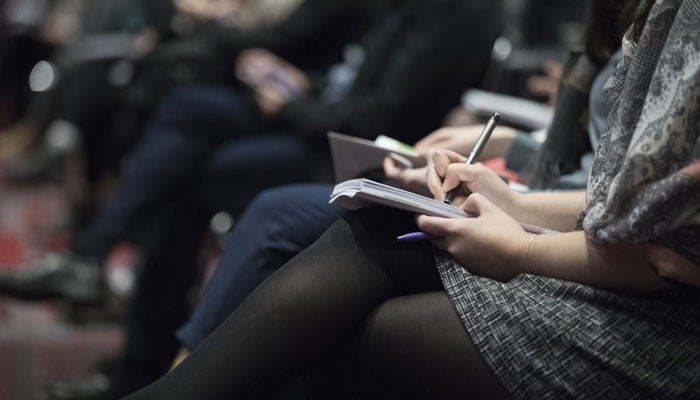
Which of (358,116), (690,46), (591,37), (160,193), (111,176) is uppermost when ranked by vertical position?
(690,46)

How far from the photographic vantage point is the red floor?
2250mm

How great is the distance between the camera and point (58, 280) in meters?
2.58

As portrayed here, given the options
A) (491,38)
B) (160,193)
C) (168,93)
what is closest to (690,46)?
(491,38)

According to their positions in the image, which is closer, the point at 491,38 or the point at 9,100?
the point at 491,38

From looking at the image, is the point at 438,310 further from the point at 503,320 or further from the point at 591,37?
the point at 591,37

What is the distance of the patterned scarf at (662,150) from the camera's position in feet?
3.12

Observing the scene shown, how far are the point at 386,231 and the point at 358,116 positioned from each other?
1141 mm

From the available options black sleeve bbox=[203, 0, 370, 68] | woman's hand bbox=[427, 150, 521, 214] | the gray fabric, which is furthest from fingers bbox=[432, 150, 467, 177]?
black sleeve bbox=[203, 0, 370, 68]

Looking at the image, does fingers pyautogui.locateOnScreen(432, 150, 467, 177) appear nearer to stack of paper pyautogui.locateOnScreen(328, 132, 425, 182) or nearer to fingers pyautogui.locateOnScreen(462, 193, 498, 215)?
fingers pyautogui.locateOnScreen(462, 193, 498, 215)

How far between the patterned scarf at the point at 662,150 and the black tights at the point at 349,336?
19 centimetres

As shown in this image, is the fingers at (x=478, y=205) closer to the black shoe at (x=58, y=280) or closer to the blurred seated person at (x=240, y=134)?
the blurred seated person at (x=240, y=134)

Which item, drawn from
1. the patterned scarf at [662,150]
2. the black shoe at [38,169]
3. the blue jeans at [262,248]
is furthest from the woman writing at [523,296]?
the black shoe at [38,169]

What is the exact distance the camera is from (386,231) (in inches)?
45.5

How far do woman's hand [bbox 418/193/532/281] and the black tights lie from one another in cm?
5
